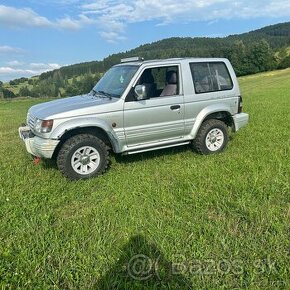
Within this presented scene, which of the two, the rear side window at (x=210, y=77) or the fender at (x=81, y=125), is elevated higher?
the rear side window at (x=210, y=77)

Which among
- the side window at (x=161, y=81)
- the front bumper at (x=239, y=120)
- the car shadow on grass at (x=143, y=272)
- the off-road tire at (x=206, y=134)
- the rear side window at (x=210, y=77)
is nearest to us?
the car shadow on grass at (x=143, y=272)

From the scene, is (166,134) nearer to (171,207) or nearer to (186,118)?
(186,118)

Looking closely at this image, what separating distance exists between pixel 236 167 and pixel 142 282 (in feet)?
11.0

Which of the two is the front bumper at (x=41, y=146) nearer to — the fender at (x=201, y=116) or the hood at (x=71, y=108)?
the hood at (x=71, y=108)

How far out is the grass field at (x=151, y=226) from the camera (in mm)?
2957

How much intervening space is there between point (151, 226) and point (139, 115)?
106 inches

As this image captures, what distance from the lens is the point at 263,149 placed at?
6883 millimetres

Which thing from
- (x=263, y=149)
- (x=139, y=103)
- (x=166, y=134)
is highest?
(x=139, y=103)

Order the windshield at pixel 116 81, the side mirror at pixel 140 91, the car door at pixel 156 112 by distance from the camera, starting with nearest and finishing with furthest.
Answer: the side mirror at pixel 140 91 < the car door at pixel 156 112 < the windshield at pixel 116 81

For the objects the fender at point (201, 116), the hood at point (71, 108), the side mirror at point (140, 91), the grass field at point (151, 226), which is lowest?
the grass field at point (151, 226)

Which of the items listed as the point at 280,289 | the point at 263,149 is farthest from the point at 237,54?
the point at 280,289

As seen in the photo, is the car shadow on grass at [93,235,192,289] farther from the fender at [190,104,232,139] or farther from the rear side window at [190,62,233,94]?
the rear side window at [190,62,233,94]

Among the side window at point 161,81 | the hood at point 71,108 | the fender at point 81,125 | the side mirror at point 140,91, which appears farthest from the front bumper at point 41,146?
the side window at point 161,81

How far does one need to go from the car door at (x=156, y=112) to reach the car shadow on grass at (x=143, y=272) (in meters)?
3.00
